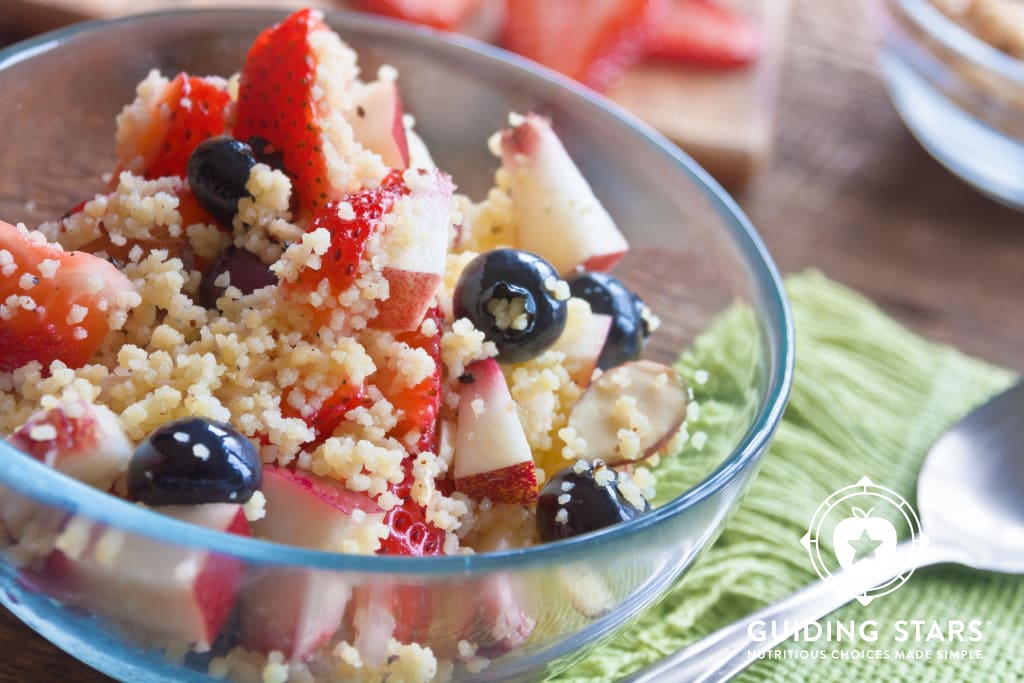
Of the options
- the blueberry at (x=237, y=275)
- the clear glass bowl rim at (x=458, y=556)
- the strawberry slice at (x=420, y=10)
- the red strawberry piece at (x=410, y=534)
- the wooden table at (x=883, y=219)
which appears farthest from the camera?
the strawberry slice at (x=420, y=10)

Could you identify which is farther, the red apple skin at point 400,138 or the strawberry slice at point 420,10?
the strawberry slice at point 420,10

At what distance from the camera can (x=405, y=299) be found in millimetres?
875

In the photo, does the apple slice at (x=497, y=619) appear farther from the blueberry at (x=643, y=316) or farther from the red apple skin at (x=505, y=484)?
the blueberry at (x=643, y=316)

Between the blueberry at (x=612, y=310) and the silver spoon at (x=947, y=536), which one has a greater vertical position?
the blueberry at (x=612, y=310)

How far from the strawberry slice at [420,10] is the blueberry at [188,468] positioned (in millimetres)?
1282

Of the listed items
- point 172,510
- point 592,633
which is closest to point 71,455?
point 172,510

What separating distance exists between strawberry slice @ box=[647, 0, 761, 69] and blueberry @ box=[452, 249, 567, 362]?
115 centimetres

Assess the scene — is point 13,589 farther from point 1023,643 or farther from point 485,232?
point 1023,643

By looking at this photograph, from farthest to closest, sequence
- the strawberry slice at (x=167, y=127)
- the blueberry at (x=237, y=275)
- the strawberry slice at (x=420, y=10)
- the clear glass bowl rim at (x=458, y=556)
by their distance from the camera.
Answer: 1. the strawberry slice at (x=420, y=10)
2. the strawberry slice at (x=167, y=127)
3. the blueberry at (x=237, y=275)
4. the clear glass bowl rim at (x=458, y=556)

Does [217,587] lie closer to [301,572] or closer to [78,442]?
[301,572]

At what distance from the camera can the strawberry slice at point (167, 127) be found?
1.02 metres

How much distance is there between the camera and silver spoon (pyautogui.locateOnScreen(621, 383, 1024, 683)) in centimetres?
94

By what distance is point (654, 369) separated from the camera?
1.03 metres

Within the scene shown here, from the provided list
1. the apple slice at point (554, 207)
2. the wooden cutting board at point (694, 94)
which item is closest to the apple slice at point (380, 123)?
the apple slice at point (554, 207)
